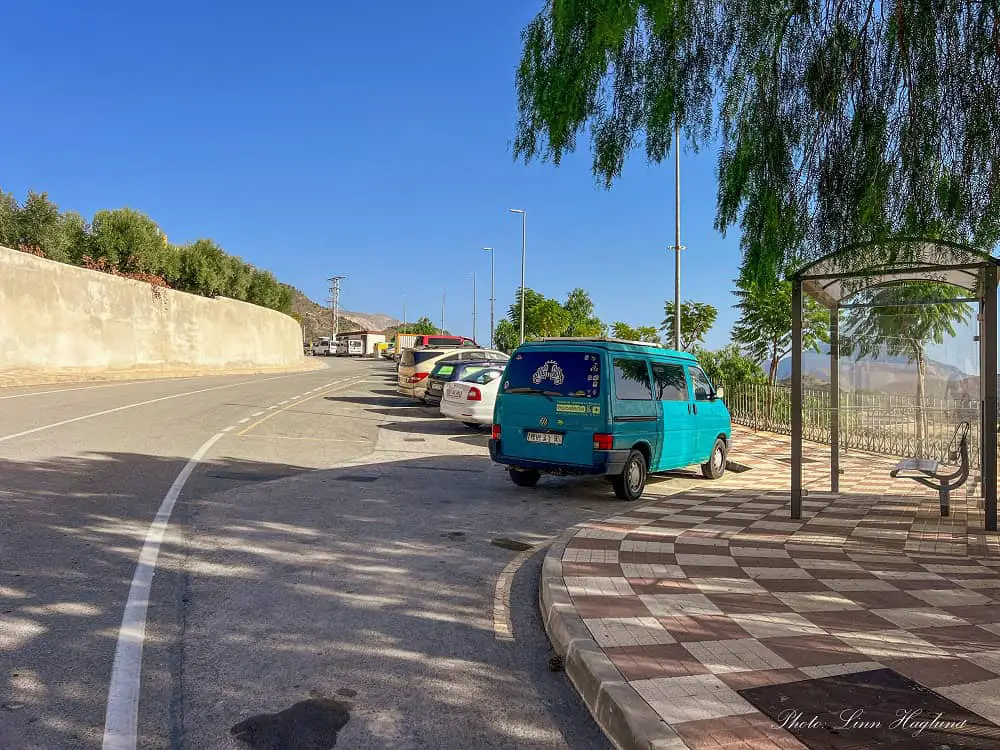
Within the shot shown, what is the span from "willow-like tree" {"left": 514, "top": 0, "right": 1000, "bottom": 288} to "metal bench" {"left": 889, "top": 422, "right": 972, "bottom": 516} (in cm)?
291

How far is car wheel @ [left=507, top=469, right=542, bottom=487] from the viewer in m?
10.2

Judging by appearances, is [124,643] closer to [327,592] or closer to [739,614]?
[327,592]

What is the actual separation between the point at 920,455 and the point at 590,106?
6.36 metres

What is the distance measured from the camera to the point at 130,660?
3885mm

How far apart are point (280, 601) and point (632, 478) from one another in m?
5.40

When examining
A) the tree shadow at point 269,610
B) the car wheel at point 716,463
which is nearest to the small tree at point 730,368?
the car wheel at point 716,463

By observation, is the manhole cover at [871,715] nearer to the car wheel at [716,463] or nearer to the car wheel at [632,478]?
the car wheel at [632,478]

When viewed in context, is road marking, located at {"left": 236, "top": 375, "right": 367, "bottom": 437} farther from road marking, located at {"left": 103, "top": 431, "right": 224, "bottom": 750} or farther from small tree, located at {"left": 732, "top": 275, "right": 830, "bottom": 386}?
small tree, located at {"left": 732, "top": 275, "right": 830, "bottom": 386}

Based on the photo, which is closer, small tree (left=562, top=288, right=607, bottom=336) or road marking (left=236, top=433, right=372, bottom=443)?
road marking (left=236, top=433, right=372, bottom=443)

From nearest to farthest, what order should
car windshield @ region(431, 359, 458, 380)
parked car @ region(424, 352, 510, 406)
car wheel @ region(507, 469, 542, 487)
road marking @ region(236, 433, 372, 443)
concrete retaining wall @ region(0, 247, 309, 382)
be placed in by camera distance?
car wheel @ region(507, 469, 542, 487), road marking @ region(236, 433, 372, 443), parked car @ region(424, 352, 510, 406), car windshield @ region(431, 359, 458, 380), concrete retaining wall @ region(0, 247, 309, 382)

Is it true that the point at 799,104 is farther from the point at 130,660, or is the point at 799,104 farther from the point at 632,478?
the point at 130,660

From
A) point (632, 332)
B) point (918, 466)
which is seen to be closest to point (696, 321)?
point (632, 332)

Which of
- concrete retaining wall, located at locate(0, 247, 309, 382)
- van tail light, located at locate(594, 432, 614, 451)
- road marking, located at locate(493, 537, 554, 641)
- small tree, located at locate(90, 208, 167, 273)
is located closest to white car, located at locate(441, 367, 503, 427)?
van tail light, located at locate(594, 432, 614, 451)

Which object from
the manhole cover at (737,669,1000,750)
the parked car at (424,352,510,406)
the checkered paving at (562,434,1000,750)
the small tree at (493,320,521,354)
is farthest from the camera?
the small tree at (493,320,521,354)
